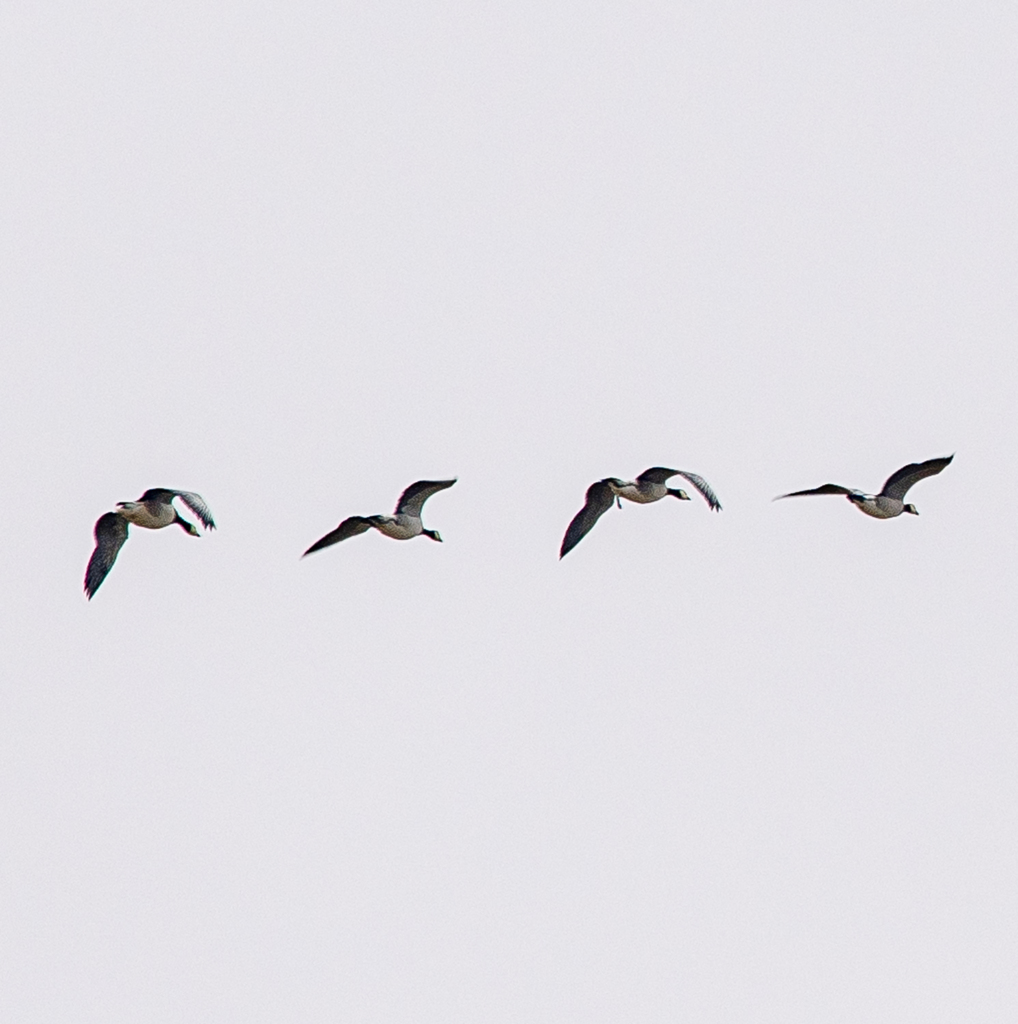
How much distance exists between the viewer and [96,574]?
96.3 feet

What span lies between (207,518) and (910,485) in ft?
34.3

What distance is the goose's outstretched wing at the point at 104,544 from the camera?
29.3 metres

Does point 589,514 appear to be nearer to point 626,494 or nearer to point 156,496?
point 626,494

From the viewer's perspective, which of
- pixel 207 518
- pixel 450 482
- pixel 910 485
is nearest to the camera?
pixel 207 518

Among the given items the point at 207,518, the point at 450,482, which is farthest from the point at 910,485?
the point at 207,518

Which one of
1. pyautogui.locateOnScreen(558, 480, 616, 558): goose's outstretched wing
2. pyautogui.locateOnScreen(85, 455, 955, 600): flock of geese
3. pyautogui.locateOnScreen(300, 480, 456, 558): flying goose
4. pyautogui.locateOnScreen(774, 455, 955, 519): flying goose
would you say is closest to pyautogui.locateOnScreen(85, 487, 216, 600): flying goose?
pyautogui.locateOnScreen(85, 455, 955, 600): flock of geese

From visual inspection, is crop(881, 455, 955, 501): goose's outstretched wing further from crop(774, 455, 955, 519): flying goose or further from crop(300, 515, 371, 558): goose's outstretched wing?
crop(300, 515, 371, 558): goose's outstretched wing

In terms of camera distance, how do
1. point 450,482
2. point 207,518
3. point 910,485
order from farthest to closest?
point 910,485 → point 450,482 → point 207,518

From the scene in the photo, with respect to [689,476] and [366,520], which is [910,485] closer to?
[689,476]

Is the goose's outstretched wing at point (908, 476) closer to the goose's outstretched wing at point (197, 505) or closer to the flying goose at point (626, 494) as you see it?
the flying goose at point (626, 494)

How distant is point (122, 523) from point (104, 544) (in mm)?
399

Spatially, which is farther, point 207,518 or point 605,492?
point 605,492

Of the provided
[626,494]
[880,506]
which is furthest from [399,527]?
[880,506]

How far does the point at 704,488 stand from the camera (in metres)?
28.8
